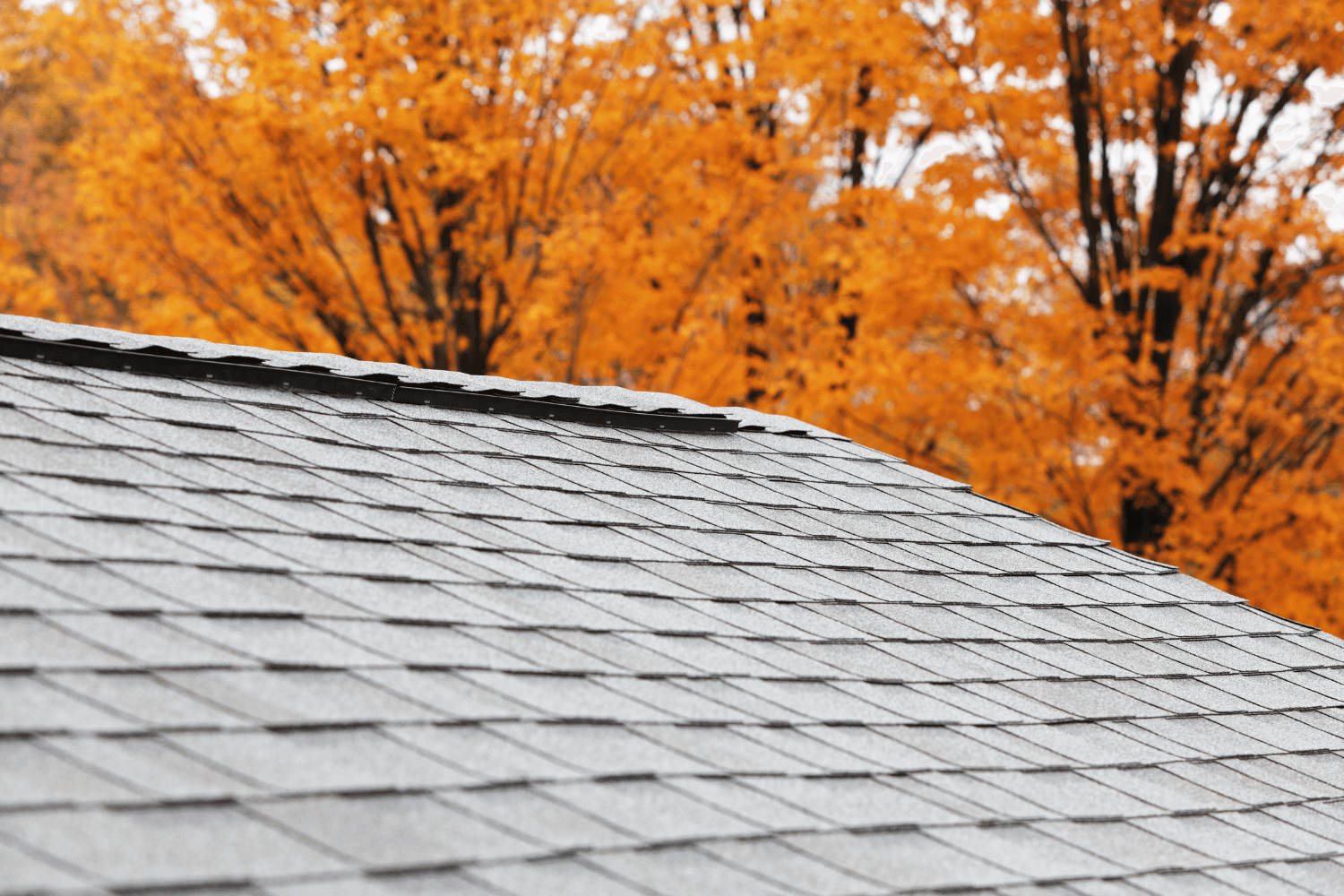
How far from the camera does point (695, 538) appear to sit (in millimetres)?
3943

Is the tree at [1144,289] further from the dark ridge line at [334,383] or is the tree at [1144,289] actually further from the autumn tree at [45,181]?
the autumn tree at [45,181]

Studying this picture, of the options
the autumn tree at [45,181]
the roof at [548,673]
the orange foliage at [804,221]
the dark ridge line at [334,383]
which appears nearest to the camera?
the roof at [548,673]

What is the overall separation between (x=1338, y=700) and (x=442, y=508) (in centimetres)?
355

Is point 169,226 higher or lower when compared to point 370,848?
higher

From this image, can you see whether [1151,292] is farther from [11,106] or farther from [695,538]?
[11,106]

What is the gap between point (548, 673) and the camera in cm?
266

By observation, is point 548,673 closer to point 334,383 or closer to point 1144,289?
point 334,383

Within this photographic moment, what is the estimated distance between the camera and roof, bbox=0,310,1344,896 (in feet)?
6.22

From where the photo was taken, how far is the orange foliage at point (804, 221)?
1026 centimetres

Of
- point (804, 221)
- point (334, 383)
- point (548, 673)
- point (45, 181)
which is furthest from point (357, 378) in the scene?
point (45, 181)

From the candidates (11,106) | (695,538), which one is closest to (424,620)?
(695,538)

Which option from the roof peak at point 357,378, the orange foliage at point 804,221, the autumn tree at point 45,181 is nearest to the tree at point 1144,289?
the orange foliage at point 804,221

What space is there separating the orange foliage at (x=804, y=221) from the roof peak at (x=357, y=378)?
510 cm

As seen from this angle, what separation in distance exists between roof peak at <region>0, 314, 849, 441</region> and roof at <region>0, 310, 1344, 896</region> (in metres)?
0.02
